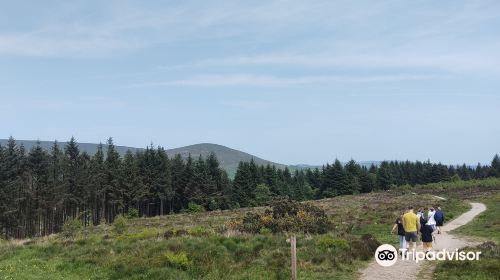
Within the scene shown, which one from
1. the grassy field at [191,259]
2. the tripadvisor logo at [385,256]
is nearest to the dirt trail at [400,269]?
the tripadvisor logo at [385,256]

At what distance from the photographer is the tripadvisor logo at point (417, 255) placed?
639 inches

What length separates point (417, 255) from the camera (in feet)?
56.5

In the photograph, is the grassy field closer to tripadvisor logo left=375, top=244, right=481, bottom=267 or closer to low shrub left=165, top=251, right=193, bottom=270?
low shrub left=165, top=251, right=193, bottom=270

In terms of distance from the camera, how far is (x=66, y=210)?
6931cm

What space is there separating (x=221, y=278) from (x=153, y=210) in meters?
74.6

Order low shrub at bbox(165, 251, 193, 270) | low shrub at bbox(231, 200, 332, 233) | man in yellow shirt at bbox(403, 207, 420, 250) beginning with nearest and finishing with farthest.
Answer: low shrub at bbox(165, 251, 193, 270)
man in yellow shirt at bbox(403, 207, 420, 250)
low shrub at bbox(231, 200, 332, 233)

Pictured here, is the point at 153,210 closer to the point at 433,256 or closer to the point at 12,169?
the point at 12,169

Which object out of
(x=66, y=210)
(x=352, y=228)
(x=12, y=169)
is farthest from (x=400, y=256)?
(x=66, y=210)

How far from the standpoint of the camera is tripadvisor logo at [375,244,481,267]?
16234mm

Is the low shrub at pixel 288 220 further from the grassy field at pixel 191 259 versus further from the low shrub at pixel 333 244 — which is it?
the low shrub at pixel 333 244

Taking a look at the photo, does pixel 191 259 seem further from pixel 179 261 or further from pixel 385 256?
pixel 385 256

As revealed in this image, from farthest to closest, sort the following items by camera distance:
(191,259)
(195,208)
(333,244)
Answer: (195,208) < (333,244) < (191,259)

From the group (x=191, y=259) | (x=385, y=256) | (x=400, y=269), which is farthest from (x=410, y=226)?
(x=191, y=259)

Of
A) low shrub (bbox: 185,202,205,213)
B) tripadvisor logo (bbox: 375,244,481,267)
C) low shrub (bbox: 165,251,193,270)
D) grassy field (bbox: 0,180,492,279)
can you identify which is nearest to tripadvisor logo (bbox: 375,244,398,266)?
tripadvisor logo (bbox: 375,244,481,267)
